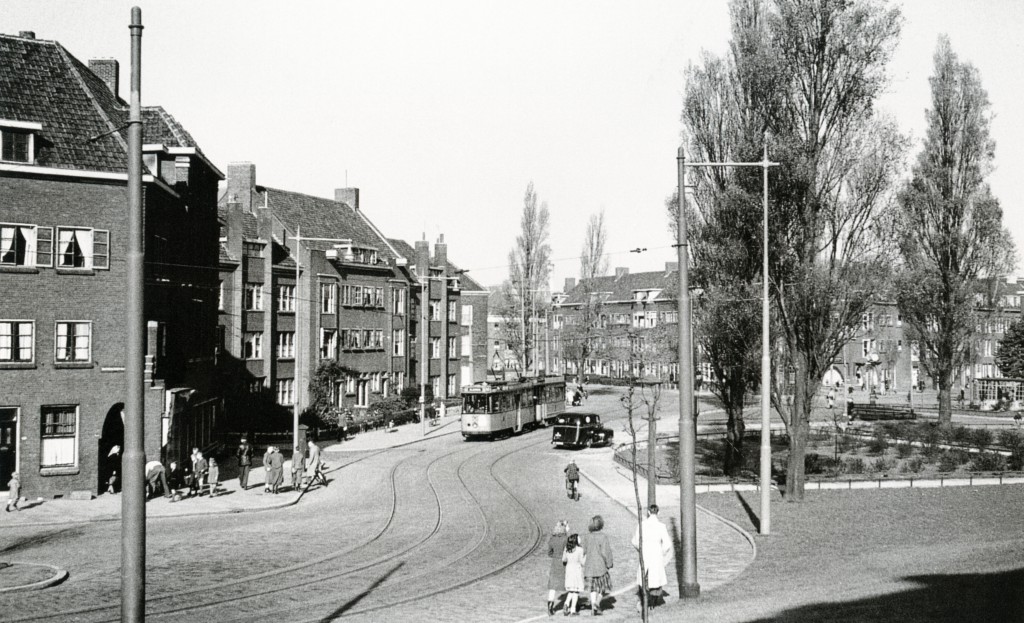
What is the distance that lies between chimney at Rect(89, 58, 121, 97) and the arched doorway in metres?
13.9

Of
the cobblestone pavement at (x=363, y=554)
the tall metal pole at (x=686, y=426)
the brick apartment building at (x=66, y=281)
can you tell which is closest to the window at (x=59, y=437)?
the brick apartment building at (x=66, y=281)

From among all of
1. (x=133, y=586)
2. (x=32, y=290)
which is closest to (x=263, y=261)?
(x=32, y=290)

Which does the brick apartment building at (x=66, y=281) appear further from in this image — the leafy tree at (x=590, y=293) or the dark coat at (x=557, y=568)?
the leafy tree at (x=590, y=293)

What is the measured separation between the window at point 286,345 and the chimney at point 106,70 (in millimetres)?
20545

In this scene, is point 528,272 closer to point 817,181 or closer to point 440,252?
point 440,252

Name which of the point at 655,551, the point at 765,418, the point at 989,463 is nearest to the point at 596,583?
the point at 655,551

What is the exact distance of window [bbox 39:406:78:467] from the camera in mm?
27578

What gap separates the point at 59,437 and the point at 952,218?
43503 mm

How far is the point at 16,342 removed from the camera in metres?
27.3

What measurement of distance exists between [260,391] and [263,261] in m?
7.59

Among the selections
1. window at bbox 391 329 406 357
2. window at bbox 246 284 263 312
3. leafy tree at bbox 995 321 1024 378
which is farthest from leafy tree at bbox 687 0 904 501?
leafy tree at bbox 995 321 1024 378

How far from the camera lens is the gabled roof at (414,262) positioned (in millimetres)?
68000

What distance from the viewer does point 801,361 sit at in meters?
27.0

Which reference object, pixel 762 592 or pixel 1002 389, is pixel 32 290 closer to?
pixel 762 592
